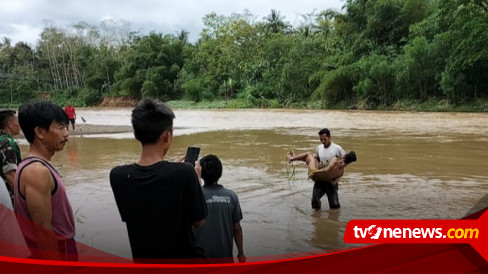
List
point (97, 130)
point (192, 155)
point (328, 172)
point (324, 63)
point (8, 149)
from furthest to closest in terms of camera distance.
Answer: point (324, 63) → point (97, 130) → point (328, 172) → point (8, 149) → point (192, 155)

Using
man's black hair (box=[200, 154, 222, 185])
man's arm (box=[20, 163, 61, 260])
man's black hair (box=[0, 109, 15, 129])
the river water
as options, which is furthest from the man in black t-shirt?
the river water

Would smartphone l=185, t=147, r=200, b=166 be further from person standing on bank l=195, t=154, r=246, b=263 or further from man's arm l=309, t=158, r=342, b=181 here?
man's arm l=309, t=158, r=342, b=181

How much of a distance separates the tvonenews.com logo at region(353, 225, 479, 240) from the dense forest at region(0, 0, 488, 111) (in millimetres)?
16119

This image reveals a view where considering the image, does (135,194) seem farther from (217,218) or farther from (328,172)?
(328,172)

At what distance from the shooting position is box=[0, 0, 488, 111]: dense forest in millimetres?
23656

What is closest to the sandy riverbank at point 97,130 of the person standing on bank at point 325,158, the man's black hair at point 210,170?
the person standing on bank at point 325,158

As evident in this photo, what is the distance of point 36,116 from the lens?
166cm

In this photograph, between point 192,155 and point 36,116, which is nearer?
point 36,116

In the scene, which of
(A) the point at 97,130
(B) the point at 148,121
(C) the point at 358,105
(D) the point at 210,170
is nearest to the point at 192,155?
(D) the point at 210,170

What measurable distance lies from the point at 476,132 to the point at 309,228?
11384mm

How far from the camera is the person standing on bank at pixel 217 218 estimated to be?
204cm

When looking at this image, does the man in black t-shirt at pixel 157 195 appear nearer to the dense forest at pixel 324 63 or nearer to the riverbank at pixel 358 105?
the dense forest at pixel 324 63

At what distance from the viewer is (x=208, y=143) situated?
1208 cm

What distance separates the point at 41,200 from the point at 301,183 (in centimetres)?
530
